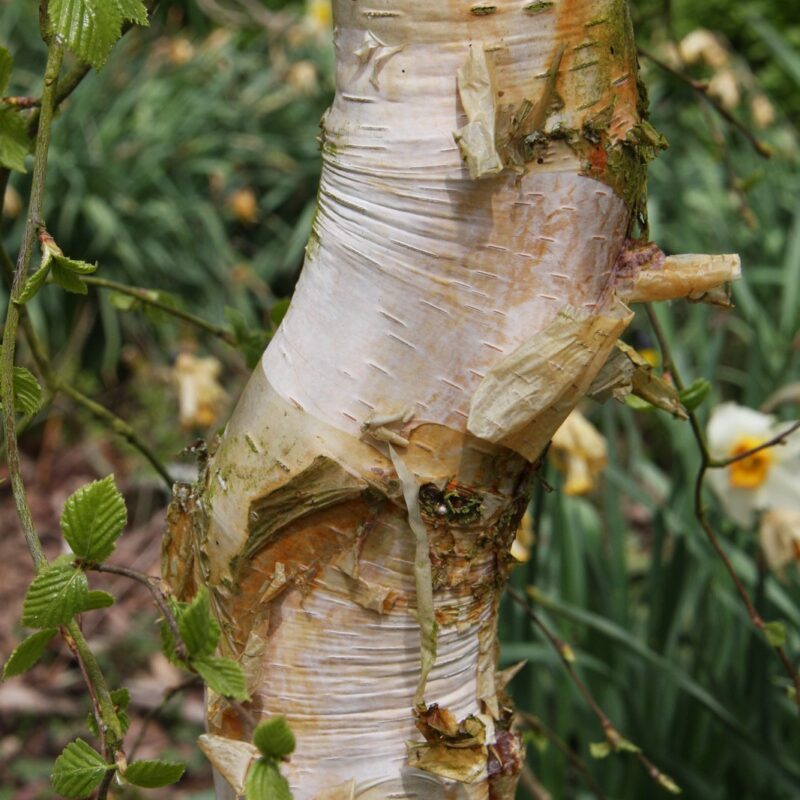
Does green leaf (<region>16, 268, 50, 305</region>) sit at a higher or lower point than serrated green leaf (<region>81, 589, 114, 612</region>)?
higher

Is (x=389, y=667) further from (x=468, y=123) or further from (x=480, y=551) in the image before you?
(x=468, y=123)

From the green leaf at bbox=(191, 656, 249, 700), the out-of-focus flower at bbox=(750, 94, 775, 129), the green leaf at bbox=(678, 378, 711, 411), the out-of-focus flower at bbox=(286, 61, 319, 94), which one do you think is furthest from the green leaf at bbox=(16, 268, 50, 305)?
the out-of-focus flower at bbox=(286, 61, 319, 94)

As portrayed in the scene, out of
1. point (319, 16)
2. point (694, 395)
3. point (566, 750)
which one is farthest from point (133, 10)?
point (319, 16)

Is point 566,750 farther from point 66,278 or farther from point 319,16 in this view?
point 319,16

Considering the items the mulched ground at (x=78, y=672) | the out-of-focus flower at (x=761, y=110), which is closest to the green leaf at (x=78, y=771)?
the mulched ground at (x=78, y=672)

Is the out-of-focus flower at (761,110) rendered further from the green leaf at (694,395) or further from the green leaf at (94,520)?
the green leaf at (94,520)

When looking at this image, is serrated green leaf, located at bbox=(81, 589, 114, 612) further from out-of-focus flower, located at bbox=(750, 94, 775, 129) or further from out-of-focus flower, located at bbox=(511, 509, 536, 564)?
out-of-focus flower, located at bbox=(750, 94, 775, 129)
